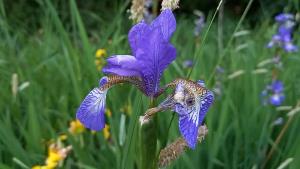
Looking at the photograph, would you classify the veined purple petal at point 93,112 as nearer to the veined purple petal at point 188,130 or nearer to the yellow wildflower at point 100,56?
the veined purple petal at point 188,130

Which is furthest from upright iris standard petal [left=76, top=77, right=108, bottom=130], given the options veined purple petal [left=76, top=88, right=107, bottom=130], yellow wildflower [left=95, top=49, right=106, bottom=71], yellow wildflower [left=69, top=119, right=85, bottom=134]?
yellow wildflower [left=95, top=49, right=106, bottom=71]

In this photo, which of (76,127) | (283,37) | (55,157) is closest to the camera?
(55,157)

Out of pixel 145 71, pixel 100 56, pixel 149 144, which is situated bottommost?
pixel 100 56

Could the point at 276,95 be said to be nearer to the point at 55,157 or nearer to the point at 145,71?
the point at 55,157

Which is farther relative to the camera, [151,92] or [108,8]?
[108,8]

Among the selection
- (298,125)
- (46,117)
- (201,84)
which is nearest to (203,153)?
(298,125)

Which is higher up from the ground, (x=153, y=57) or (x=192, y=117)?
(x=153, y=57)

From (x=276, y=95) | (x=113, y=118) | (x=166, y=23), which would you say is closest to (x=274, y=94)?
(x=276, y=95)

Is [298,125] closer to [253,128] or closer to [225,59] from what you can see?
[253,128]
